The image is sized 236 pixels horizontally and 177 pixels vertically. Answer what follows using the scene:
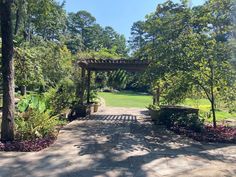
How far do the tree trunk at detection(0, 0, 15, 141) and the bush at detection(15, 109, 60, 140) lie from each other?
1.35 feet

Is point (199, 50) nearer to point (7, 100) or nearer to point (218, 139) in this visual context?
point (218, 139)

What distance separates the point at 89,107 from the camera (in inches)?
646

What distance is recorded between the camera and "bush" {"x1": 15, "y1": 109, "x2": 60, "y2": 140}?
27.3ft

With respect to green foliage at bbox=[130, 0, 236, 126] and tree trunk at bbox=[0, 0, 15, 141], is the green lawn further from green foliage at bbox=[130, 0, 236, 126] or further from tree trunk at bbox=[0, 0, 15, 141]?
tree trunk at bbox=[0, 0, 15, 141]

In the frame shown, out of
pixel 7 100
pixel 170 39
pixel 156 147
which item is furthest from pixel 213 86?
pixel 7 100

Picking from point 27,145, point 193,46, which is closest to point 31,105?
point 27,145

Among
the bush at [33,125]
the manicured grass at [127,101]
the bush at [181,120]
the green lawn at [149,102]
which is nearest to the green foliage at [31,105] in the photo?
the bush at [33,125]

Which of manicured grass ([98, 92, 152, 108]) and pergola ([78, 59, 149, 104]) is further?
manicured grass ([98, 92, 152, 108])

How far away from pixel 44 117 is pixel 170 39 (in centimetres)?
492

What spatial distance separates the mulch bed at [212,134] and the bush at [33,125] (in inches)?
169

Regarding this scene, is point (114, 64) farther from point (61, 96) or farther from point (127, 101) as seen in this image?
point (127, 101)

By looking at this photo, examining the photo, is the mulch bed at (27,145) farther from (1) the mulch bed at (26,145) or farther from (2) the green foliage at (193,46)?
(2) the green foliage at (193,46)

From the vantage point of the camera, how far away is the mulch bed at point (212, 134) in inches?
378

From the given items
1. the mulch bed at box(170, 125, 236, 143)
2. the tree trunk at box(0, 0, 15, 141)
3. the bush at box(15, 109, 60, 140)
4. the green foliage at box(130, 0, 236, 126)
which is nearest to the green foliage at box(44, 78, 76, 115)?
the bush at box(15, 109, 60, 140)
